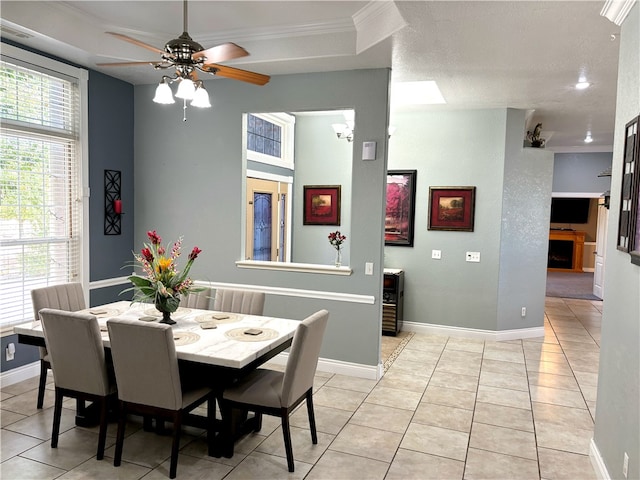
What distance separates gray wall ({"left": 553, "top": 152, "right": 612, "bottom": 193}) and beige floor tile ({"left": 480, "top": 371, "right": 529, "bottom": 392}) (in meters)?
6.22

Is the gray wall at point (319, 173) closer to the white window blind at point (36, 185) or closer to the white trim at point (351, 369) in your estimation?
the white trim at point (351, 369)

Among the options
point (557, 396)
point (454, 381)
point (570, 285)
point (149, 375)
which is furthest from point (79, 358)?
point (570, 285)

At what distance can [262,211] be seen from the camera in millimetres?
6207

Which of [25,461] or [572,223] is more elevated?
[572,223]

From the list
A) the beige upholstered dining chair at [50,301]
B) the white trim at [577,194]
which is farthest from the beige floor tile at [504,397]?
the white trim at [577,194]

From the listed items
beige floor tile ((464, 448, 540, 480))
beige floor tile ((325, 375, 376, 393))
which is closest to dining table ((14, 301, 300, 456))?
beige floor tile ((325, 375, 376, 393))

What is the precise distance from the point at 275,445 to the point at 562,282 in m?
10.00

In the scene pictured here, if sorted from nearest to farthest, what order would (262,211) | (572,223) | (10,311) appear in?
(10,311) → (262,211) → (572,223)

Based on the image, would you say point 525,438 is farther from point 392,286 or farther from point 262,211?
point 262,211

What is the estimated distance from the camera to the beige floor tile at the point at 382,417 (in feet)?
11.0

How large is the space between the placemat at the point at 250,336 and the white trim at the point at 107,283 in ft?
6.63

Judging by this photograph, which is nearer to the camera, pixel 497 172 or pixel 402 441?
pixel 402 441

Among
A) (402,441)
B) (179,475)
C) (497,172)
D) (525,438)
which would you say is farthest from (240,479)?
(497,172)

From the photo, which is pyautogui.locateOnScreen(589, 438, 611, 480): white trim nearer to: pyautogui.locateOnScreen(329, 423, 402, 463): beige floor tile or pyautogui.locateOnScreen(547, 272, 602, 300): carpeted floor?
pyautogui.locateOnScreen(329, 423, 402, 463): beige floor tile
